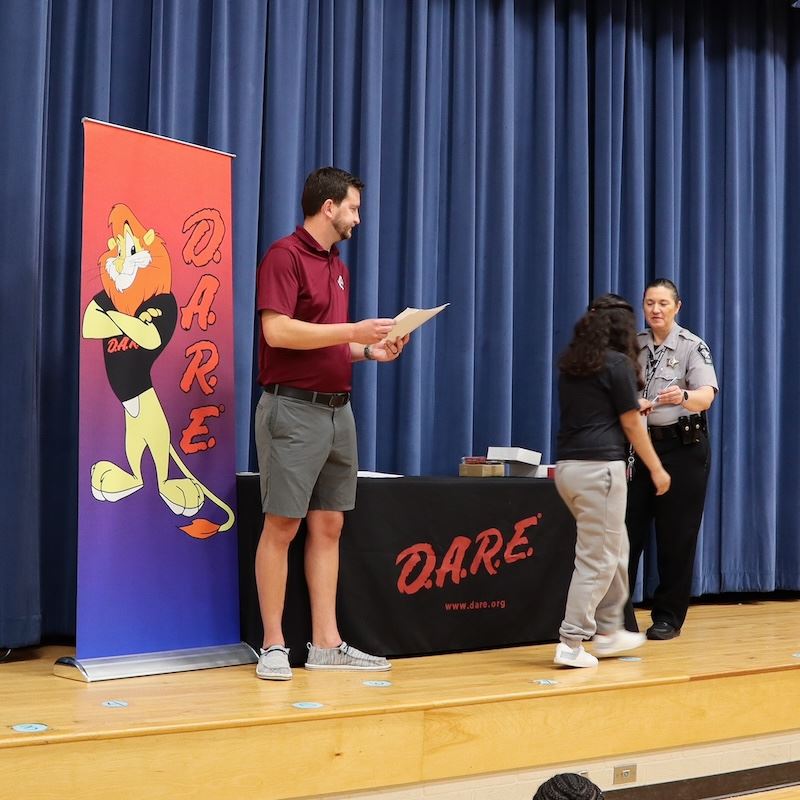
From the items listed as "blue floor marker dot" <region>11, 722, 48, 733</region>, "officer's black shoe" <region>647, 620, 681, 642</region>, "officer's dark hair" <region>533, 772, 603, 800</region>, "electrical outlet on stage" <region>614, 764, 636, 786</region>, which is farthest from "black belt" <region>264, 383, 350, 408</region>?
"officer's dark hair" <region>533, 772, 603, 800</region>

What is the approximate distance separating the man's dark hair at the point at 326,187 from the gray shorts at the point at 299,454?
1.90ft

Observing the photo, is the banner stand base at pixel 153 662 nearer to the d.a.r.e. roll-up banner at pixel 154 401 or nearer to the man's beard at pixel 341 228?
the d.a.r.e. roll-up banner at pixel 154 401

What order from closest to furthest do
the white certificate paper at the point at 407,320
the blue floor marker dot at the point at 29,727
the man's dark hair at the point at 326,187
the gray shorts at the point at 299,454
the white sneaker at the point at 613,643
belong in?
the blue floor marker dot at the point at 29,727 < the white certificate paper at the point at 407,320 < the gray shorts at the point at 299,454 < the man's dark hair at the point at 326,187 < the white sneaker at the point at 613,643

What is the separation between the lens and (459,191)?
4520 millimetres

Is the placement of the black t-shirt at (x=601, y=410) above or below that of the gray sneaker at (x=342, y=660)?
above

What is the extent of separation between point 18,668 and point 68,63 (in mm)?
1990

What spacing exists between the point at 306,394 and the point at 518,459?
1.20 m

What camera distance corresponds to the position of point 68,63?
3676 millimetres

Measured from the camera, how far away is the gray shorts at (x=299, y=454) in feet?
10.0

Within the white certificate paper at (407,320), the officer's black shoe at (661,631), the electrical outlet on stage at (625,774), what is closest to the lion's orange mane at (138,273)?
the white certificate paper at (407,320)

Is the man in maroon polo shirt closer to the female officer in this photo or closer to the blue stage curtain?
the blue stage curtain

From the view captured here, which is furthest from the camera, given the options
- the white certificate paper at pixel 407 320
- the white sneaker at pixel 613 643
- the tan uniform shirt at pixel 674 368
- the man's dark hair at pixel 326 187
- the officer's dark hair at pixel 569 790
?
the tan uniform shirt at pixel 674 368

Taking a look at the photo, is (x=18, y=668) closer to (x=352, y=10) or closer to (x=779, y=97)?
(x=352, y=10)

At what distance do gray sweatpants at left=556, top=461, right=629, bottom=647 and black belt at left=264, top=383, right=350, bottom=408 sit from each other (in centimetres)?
76
